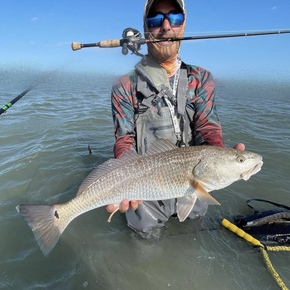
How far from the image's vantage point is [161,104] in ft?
12.4

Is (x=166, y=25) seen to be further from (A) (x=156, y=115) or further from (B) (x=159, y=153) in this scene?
(B) (x=159, y=153)

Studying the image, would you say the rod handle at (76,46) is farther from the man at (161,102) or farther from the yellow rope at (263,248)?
the yellow rope at (263,248)

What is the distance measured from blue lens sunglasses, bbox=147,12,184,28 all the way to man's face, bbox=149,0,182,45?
4 centimetres

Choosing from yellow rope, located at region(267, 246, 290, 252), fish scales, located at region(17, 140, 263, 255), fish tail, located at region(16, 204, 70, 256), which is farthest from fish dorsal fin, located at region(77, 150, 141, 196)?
yellow rope, located at region(267, 246, 290, 252)

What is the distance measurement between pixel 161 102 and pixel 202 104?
0.69 m

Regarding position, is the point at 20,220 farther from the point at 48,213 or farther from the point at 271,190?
the point at 271,190

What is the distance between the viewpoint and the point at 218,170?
2732mm

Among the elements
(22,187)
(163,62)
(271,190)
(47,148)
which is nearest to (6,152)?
(47,148)

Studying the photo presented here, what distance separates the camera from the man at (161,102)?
3678 mm

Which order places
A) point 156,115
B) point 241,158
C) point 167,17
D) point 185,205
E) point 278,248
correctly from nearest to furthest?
1. point 241,158
2. point 185,205
3. point 278,248
4. point 167,17
5. point 156,115

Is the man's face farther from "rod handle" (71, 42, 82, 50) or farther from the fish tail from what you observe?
the fish tail

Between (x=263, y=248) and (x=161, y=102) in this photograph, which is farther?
(x=161, y=102)

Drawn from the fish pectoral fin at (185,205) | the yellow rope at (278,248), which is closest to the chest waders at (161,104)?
the fish pectoral fin at (185,205)

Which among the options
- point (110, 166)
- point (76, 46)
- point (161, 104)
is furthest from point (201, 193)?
point (76, 46)
